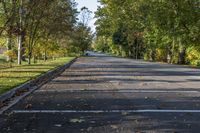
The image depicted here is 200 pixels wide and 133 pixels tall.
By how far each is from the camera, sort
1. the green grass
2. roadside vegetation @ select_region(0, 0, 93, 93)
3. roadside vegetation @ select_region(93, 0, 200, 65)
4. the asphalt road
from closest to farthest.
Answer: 1. the asphalt road
2. the green grass
3. roadside vegetation @ select_region(0, 0, 93, 93)
4. roadside vegetation @ select_region(93, 0, 200, 65)

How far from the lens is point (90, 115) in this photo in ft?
35.9

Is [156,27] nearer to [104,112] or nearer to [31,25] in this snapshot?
[31,25]

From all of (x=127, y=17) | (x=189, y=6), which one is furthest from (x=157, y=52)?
(x=189, y=6)

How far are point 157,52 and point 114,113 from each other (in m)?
74.8

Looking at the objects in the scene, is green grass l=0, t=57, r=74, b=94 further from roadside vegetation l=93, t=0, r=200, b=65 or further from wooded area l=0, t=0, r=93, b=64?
roadside vegetation l=93, t=0, r=200, b=65

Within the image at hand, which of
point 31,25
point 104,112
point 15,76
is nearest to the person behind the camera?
point 104,112

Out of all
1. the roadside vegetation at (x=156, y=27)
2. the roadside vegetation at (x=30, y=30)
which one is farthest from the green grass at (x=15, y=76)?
the roadside vegetation at (x=156, y=27)

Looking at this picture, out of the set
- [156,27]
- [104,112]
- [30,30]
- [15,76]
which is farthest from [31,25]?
[104,112]

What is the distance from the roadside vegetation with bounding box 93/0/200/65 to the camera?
5472 centimetres

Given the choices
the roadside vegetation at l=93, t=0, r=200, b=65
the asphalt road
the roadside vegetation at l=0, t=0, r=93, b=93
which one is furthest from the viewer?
the roadside vegetation at l=93, t=0, r=200, b=65

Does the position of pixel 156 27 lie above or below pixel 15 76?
above

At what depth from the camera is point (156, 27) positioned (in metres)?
57.5

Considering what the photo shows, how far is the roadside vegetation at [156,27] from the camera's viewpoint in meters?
54.7

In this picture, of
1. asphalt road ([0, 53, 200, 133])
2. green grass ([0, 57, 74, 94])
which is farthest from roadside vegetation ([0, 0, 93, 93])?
asphalt road ([0, 53, 200, 133])
